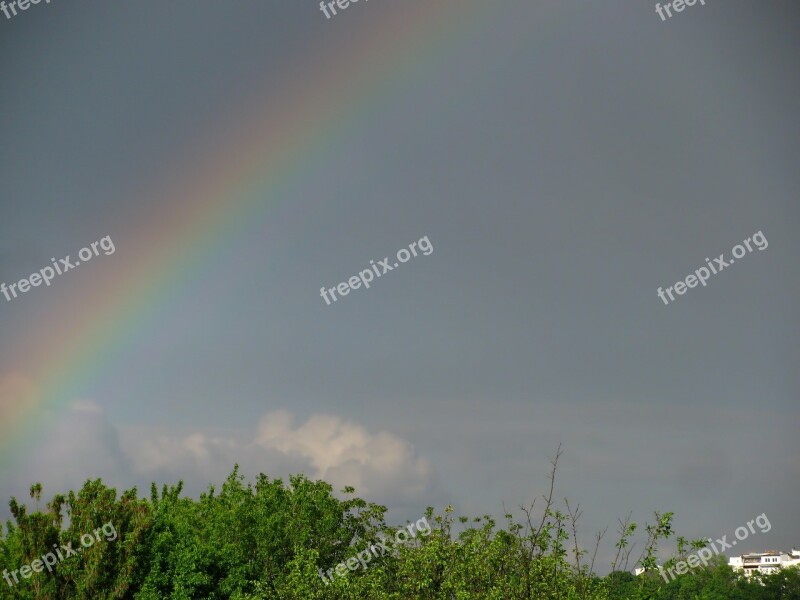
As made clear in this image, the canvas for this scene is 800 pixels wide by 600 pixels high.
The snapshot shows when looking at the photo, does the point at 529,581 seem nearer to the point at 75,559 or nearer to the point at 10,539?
the point at 75,559

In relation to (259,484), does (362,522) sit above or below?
below

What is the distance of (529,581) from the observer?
16000 mm

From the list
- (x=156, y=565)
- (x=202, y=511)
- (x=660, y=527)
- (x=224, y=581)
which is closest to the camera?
(x=660, y=527)

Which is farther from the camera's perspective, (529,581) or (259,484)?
(259,484)

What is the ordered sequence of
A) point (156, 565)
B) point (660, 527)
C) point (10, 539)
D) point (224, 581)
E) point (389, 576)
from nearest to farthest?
point (660, 527) < point (389, 576) < point (10, 539) < point (156, 565) < point (224, 581)

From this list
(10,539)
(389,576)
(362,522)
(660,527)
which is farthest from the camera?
(362,522)

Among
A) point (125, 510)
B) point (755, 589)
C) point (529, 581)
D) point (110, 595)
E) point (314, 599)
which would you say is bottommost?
point (755, 589)

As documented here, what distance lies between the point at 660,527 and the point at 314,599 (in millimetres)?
8498

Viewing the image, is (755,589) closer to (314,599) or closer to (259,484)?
(259,484)

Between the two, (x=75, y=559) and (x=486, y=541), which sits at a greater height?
(x=75, y=559)

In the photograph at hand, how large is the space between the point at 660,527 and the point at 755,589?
423 ft

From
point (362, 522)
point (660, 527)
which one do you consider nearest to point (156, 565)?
point (362, 522)

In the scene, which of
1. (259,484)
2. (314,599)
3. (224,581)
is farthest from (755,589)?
(314,599)

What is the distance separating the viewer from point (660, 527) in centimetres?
1475
